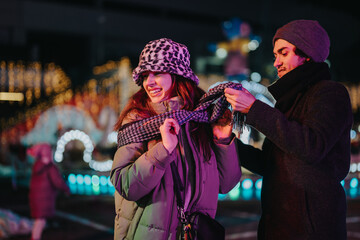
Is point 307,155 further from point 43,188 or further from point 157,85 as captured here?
point 43,188

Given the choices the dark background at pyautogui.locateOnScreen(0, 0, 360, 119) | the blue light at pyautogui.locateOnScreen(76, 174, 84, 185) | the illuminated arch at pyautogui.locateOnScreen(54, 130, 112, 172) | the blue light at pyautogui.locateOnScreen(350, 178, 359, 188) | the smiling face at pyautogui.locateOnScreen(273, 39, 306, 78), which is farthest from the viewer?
the dark background at pyautogui.locateOnScreen(0, 0, 360, 119)

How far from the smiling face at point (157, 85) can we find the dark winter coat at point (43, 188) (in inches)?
161

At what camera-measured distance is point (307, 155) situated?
5.59ft

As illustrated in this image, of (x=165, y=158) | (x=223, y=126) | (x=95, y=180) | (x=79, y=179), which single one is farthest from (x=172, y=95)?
(x=79, y=179)

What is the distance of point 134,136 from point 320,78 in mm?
912

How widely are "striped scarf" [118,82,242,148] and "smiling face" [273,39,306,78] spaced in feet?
0.83

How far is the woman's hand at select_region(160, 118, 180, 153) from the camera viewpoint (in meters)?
1.85

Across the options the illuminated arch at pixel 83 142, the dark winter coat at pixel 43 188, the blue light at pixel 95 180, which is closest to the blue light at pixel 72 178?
the blue light at pixel 95 180

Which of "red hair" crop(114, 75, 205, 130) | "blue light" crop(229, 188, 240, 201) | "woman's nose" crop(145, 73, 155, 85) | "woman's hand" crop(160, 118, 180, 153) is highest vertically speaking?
"woman's nose" crop(145, 73, 155, 85)

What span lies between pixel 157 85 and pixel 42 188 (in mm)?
4321

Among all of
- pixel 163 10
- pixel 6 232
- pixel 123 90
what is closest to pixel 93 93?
pixel 123 90

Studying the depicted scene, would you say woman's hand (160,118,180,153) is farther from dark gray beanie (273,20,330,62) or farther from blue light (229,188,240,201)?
blue light (229,188,240,201)

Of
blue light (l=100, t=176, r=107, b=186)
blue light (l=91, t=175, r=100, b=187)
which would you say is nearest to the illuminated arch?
blue light (l=91, t=175, r=100, b=187)

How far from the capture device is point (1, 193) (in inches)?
448
